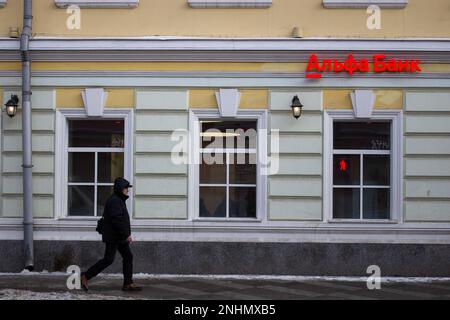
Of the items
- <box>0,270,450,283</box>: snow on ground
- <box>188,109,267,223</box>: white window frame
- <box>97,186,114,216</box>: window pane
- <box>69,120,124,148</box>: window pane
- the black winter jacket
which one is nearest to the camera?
the black winter jacket

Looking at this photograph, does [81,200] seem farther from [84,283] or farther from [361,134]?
[361,134]

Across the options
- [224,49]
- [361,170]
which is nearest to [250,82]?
[224,49]

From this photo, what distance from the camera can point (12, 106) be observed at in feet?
47.9

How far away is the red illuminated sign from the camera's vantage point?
14.5 meters

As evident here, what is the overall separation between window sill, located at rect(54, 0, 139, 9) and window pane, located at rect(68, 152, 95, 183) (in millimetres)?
2661

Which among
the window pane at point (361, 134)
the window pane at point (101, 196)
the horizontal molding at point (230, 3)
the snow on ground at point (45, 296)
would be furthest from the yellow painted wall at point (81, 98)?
the window pane at point (361, 134)

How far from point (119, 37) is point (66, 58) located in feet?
3.36

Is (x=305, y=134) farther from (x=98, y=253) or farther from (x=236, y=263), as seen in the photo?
(x=98, y=253)

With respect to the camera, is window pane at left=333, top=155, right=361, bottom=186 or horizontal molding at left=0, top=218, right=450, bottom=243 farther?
window pane at left=333, top=155, right=361, bottom=186

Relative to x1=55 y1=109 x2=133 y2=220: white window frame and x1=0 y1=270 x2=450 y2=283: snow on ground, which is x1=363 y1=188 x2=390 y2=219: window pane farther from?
x1=55 y1=109 x2=133 y2=220: white window frame

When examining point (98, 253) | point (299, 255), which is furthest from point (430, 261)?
point (98, 253)

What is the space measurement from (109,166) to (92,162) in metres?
0.32

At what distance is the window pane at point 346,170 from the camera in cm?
1482

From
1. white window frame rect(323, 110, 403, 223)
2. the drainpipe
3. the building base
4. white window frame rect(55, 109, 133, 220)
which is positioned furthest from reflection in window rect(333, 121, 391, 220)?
the drainpipe
